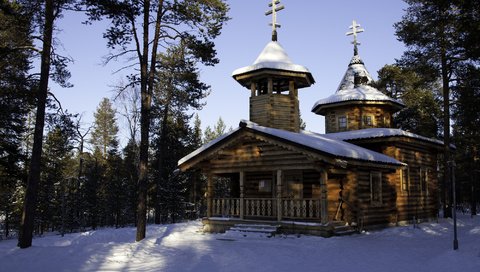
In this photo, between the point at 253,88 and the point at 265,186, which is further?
the point at 253,88

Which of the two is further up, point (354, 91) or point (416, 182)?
point (354, 91)

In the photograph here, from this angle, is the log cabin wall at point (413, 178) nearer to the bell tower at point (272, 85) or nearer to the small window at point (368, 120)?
the small window at point (368, 120)

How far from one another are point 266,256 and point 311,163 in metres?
5.24

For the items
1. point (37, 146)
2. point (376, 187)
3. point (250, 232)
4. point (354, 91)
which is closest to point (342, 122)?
point (354, 91)

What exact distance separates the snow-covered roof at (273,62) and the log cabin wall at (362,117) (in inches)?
254

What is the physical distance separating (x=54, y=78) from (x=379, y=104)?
18.8 meters

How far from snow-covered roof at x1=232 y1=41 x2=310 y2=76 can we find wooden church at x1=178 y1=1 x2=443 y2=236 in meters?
0.05

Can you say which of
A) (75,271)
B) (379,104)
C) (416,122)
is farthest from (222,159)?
(416,122)

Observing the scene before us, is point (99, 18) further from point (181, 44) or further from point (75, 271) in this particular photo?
point (75, 271)

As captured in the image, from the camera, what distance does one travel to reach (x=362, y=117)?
24.7m

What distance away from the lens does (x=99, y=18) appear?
1559 cm

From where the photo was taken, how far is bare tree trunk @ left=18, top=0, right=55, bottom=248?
44.9 ft

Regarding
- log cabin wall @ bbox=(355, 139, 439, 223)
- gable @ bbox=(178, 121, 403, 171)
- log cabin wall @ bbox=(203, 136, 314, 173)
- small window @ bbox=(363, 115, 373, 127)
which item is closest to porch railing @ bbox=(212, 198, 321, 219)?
log cabin wall @ bbox=(203, 136, 314, 173)

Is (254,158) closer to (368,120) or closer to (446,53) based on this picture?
(368,120)
